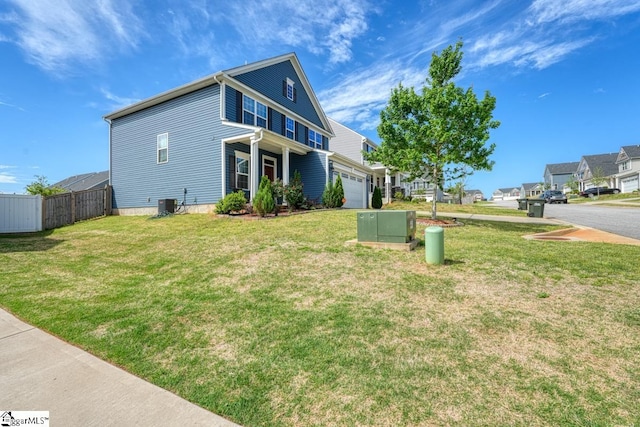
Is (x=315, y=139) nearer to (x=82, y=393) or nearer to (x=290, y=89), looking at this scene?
(x=290, y=89)

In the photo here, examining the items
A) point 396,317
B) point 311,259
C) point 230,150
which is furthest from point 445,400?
point 230,150

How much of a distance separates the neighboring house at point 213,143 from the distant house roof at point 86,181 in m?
14.6

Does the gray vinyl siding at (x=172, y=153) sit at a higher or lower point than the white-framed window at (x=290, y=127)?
lower

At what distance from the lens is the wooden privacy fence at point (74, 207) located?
45.8ft

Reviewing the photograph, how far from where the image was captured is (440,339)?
3.31 metres

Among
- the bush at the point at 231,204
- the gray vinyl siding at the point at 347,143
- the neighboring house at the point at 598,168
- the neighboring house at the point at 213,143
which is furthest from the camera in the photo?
the neighboring house at the point at 598,168

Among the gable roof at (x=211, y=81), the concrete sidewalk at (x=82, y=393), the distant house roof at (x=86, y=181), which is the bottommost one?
the concrete sidewalk at (x=82, y=393)

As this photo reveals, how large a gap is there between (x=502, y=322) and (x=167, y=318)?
175 inches

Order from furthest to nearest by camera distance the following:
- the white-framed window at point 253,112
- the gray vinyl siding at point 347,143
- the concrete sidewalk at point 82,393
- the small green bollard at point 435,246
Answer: the gray vinyl siding at point 347,143
the white-framed window at point 253,112
the small green bollard at point 435,246
the concrete sidewalk at point 82,393

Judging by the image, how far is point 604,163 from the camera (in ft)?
172

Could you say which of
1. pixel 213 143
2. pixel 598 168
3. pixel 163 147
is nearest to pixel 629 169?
pixel 598 168

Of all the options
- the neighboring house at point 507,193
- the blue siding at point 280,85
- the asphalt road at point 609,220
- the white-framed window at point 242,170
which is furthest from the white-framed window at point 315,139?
the neighboring house at point 507,193

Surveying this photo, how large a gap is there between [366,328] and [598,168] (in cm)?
6729

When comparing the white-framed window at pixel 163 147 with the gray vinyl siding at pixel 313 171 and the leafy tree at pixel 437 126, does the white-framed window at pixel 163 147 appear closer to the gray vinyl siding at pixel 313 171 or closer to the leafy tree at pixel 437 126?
the gray vinyl siding at pixel 313 171
